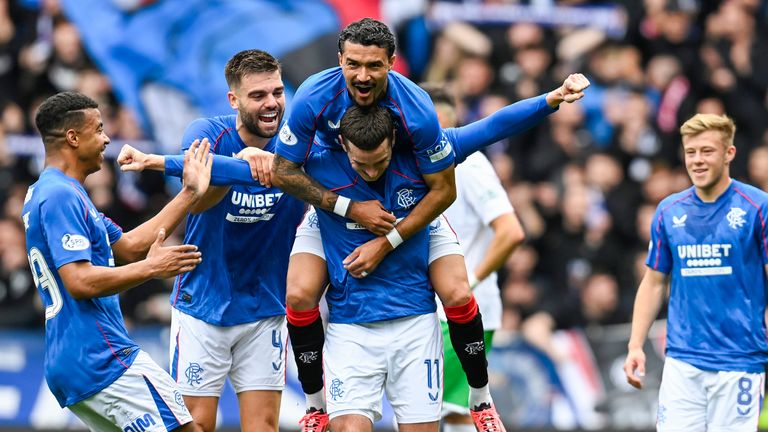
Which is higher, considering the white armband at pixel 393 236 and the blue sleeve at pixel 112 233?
the blue sleeve at pixel 112 233

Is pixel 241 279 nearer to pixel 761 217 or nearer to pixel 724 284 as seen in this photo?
pixel 724 284

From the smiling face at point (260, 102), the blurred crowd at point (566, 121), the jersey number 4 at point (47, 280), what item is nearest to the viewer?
the jersey number 4 at point (47, 280)

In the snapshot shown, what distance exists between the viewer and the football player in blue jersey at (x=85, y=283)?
21.0 ft

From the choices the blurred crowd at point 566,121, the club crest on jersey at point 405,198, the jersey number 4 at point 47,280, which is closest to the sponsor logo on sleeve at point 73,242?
the jersey number 4 at point 47,280

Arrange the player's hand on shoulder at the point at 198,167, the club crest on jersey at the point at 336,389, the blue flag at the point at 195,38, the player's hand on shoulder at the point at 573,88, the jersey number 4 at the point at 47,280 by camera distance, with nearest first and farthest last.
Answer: the jersey number 4 at the point at 47,280
the player's hand on shoulder at the point at 573,88
the player's hand on shoulder at the point at 198,167
the club crest on jersey at the point at 336,389
the blue flag at the point at 195,38

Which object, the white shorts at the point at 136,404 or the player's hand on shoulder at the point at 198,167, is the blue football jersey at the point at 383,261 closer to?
the player's hand on shoulder at the point at 198,167

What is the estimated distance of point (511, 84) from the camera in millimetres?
14484

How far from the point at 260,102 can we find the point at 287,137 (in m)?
0.79

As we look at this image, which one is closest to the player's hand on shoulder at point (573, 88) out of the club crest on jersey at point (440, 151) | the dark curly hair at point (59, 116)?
the club crest on jersey at point (440, 151)

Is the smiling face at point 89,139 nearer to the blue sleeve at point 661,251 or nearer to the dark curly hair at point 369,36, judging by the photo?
the dark curly hair at point 369,36

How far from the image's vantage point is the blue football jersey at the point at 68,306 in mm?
6422

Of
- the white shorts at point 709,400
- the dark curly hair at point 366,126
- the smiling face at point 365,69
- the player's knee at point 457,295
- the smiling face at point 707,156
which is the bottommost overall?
the white shorts at point 709,400

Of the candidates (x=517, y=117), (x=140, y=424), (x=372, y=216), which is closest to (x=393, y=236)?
(x=372, y=216)

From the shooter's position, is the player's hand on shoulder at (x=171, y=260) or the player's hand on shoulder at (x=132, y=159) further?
the player's hand on shoulder at (x=132, y=159)
